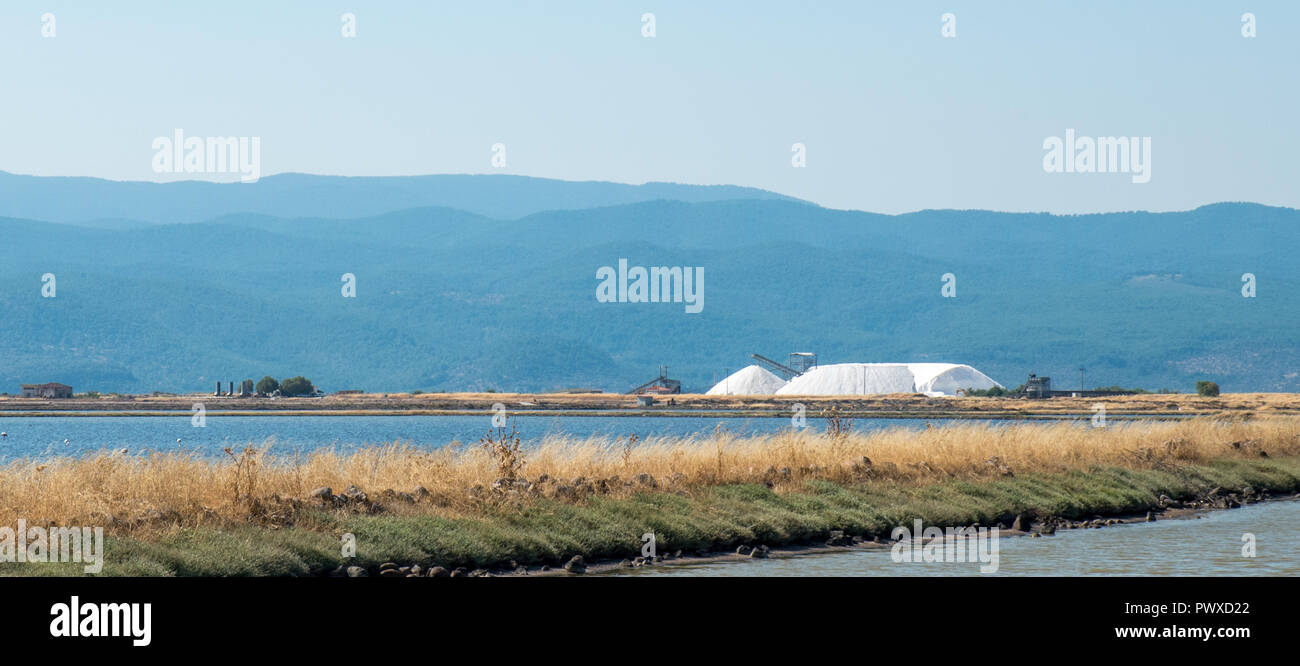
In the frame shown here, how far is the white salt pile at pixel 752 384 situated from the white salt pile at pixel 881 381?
4.43m

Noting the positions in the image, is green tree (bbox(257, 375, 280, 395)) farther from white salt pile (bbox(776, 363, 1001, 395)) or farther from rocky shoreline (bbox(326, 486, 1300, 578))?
rocky shoreline (bbox(326, 486, 1300, 578))

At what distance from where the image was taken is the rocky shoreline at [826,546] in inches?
695

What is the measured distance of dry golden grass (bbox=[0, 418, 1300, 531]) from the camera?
687 inches

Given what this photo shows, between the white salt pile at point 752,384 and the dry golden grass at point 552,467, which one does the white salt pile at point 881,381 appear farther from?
the dry golden grass at point 552,467

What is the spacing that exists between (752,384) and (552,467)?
143 m

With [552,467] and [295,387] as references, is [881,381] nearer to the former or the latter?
[295,387]

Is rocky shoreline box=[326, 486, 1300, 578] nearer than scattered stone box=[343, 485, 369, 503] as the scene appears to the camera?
Yes

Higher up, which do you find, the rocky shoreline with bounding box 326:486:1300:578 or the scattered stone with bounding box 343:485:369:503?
the scattered stone with bounding box 343:485:369:503

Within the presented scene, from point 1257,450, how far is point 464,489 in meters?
28.3

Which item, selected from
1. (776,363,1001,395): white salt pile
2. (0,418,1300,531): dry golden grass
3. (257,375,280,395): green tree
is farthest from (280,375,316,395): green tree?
(0,418,1300,531): dry golden grass

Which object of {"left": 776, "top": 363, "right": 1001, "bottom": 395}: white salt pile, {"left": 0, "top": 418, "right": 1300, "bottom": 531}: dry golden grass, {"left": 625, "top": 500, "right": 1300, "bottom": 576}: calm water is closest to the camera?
{"left": 0, "top": 418, "right": 1300, "bottom": 531}: dry golden grass

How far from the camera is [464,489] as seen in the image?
68.9ft

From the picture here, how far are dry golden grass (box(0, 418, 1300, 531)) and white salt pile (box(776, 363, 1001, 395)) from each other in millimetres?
114007
